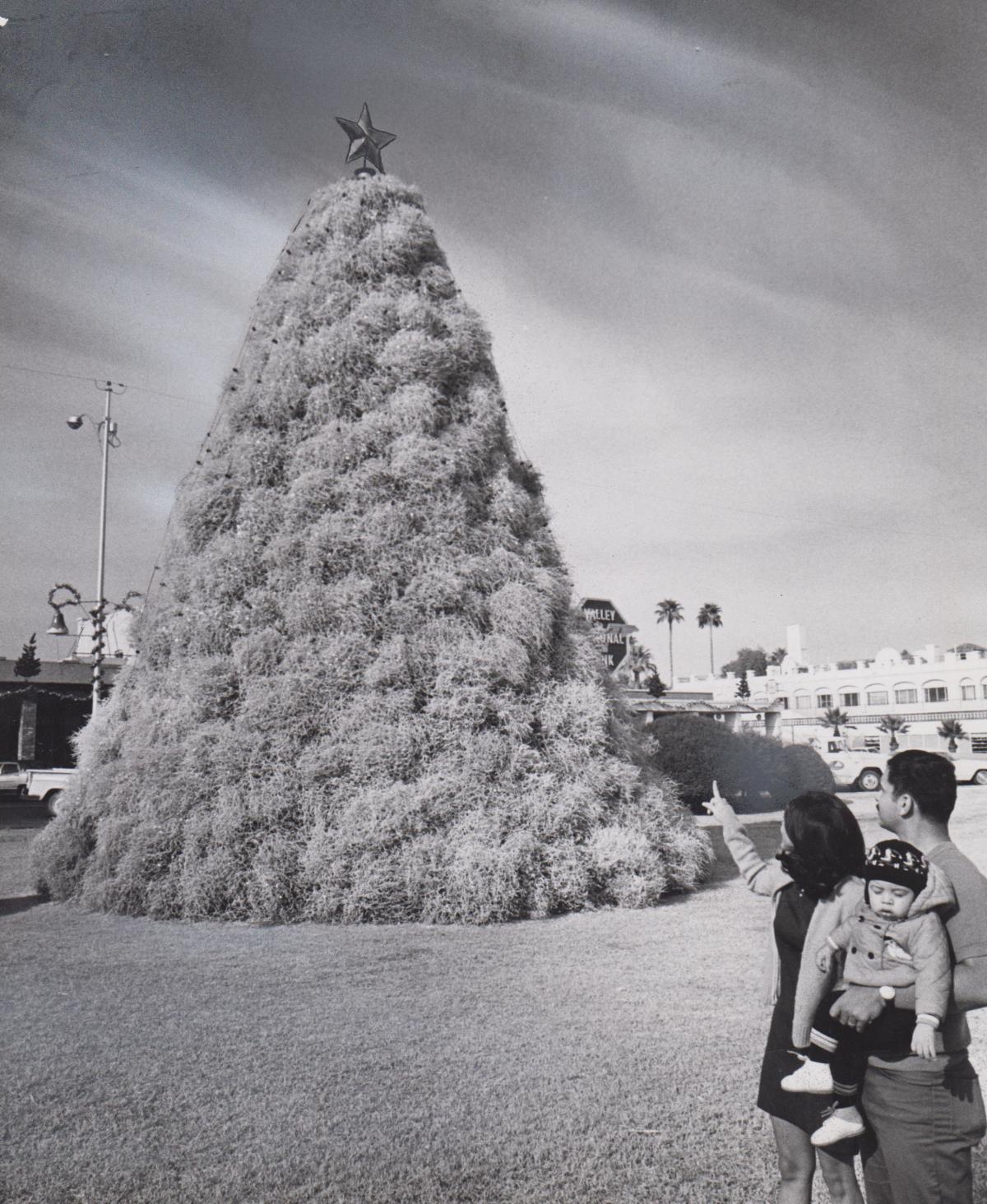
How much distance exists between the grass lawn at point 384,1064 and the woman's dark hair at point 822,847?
1413 mm

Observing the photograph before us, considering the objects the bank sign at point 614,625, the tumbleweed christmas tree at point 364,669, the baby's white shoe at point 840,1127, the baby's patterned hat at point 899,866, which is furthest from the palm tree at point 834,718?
the baby's patterned hat at point 899,866

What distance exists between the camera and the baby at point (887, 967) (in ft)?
7.22

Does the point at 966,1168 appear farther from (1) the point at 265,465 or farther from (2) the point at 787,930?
(1) the point at 265,465

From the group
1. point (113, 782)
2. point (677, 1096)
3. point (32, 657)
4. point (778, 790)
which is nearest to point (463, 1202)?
point (677, 1096)

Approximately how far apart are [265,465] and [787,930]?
7940 millimetres

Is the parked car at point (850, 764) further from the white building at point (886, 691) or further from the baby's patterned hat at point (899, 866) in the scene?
the baby's patterned hat at point (899, 866)

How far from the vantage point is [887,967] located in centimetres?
228

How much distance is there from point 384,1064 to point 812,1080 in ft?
8.48

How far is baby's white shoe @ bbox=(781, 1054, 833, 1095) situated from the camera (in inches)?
94.8

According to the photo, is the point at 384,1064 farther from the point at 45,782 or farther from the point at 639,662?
the point at 639,662

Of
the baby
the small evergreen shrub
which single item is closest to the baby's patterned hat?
the baby

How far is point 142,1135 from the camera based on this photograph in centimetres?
356

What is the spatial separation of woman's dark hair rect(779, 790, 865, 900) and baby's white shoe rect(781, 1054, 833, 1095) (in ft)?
1.45

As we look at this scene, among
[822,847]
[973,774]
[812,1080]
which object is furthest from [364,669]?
[973,774]
